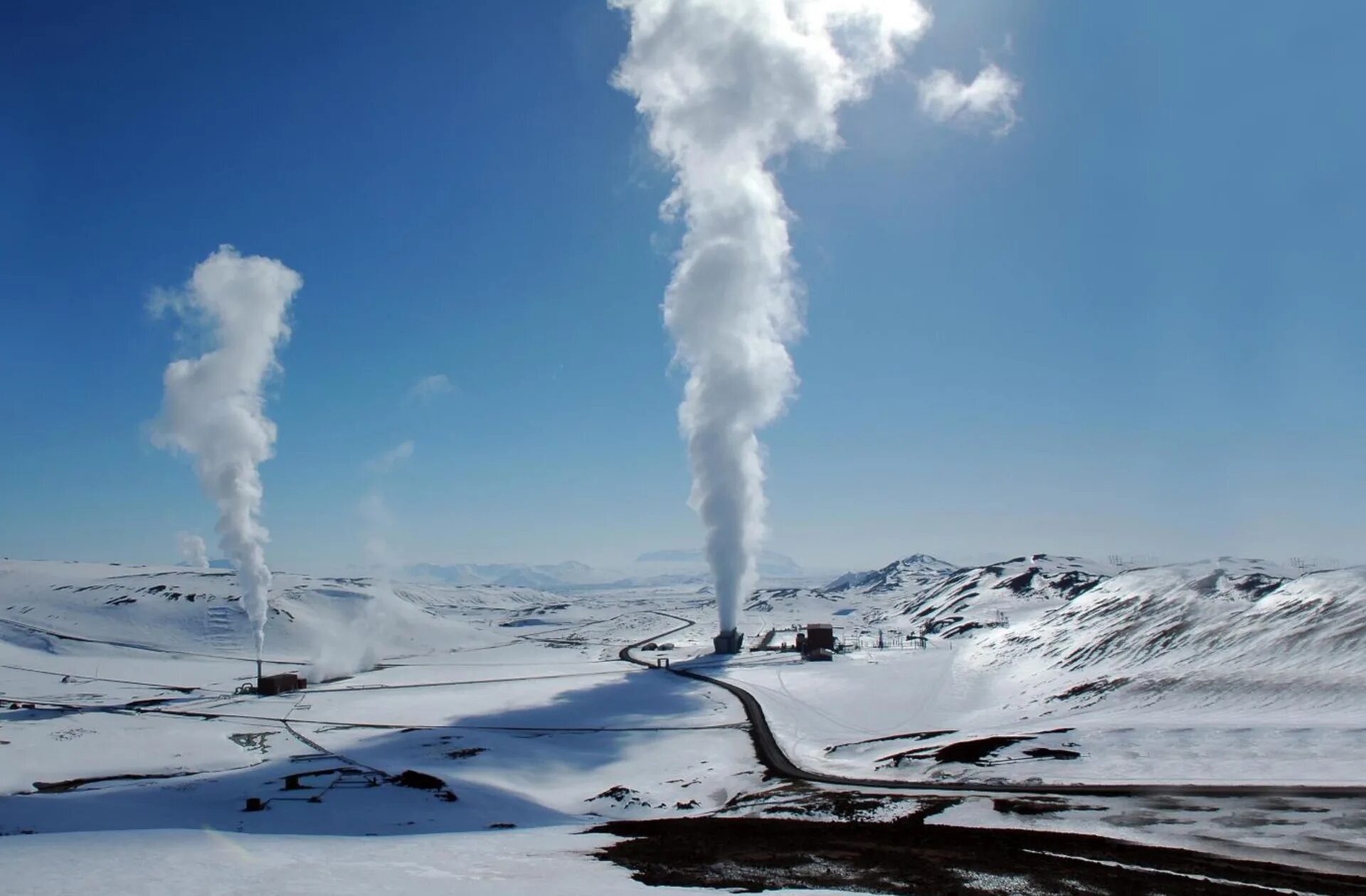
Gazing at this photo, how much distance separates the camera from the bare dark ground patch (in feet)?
69.0

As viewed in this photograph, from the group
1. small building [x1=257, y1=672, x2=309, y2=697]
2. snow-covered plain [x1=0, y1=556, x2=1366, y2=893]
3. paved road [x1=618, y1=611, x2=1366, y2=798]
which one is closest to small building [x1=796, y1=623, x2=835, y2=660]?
snow-covered plain [x1=0, y1=556, x2=1366, y2=893]

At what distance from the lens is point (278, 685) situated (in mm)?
77562

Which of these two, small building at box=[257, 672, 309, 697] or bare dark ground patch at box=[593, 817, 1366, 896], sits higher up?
small building at box=[257, 672, 309, 697]

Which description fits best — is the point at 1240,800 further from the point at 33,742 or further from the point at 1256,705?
the point at 33,742

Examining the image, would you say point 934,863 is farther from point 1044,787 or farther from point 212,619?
point 212,619

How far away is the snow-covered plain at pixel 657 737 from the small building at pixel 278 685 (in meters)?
3.80

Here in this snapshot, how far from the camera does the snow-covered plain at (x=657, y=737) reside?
26.2m

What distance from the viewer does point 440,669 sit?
98562 millimetres

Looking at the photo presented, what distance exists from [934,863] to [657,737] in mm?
29740

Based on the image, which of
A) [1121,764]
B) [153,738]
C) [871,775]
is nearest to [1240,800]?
[1121,764]

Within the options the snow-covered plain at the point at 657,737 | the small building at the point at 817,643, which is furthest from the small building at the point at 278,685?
the small building at the point at 817,643

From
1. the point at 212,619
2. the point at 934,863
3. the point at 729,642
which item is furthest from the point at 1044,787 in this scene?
the point at 212,619

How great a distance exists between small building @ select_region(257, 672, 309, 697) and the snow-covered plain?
3.80 meters

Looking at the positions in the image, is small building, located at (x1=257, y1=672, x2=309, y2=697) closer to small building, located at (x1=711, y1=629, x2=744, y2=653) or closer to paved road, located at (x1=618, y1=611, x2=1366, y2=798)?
small building, located at (x1=711, y1=629, x2=744, y2=653)
